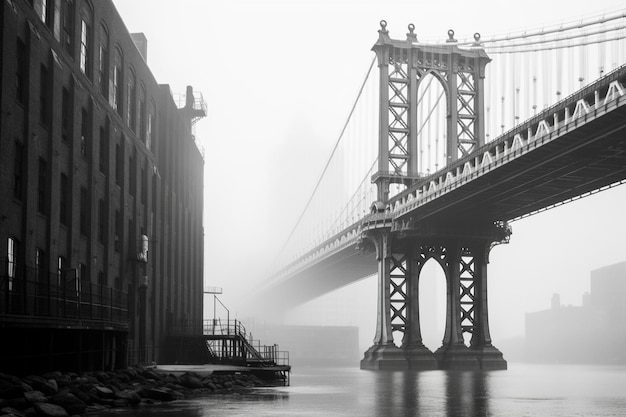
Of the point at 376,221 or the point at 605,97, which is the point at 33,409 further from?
the point at 376,221

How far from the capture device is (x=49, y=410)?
24.5m

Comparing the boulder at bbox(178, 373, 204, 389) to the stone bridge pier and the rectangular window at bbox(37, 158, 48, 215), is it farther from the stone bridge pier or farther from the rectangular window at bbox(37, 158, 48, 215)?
the stone bridge pier

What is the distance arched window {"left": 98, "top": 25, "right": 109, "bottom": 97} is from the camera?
50969 millimetres

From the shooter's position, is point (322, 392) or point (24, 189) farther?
point (322, 392)

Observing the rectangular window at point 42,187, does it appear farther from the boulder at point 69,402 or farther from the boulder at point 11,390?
the boulder at point 11,390

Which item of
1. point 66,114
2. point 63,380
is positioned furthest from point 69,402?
point 66,114

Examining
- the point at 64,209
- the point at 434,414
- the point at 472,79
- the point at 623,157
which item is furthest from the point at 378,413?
the point at 472,79

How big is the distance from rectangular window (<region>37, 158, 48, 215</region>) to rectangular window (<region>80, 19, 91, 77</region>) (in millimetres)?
7838

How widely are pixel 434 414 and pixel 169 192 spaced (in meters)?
45.6

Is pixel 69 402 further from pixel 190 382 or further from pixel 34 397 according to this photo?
pixel 190 382

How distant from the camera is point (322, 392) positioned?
43.3 metres

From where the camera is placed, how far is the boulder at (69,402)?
2680 cm

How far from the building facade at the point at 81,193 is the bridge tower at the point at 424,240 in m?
17.4

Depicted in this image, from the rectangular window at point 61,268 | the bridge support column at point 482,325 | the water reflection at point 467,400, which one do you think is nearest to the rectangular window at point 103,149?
the rectangular window at point 61,268
